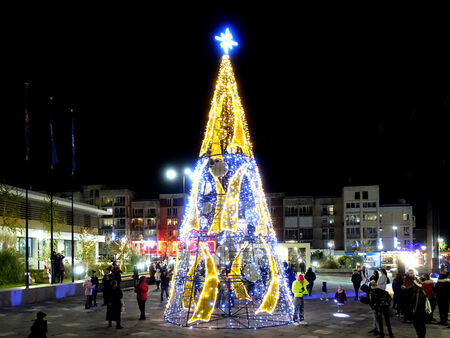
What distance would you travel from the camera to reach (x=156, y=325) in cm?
1551

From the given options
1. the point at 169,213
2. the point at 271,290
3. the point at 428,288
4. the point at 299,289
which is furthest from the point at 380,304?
the point at 169,213

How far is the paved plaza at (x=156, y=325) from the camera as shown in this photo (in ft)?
45.8

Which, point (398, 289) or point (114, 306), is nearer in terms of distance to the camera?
point (114, 306)

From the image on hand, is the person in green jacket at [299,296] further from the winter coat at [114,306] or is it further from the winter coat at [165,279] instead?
the winter coat at [165,279]

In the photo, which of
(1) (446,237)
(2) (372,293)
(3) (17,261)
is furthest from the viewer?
(1) (446,237)

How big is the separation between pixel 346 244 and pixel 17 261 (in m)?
57.2

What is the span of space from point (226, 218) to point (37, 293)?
11312mm

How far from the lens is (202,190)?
665 inches

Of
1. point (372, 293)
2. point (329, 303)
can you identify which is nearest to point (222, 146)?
point (372, 293)

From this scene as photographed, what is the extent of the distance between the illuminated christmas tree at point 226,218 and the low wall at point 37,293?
801 centimetres

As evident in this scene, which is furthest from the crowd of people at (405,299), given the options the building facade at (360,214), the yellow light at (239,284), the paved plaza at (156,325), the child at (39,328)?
the building facade at (360,214)

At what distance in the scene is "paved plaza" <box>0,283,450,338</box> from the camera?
14.0 meters

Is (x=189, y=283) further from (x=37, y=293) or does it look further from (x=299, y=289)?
(x=37, y=293)

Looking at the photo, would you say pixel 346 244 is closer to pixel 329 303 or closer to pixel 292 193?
pixel 292 193
